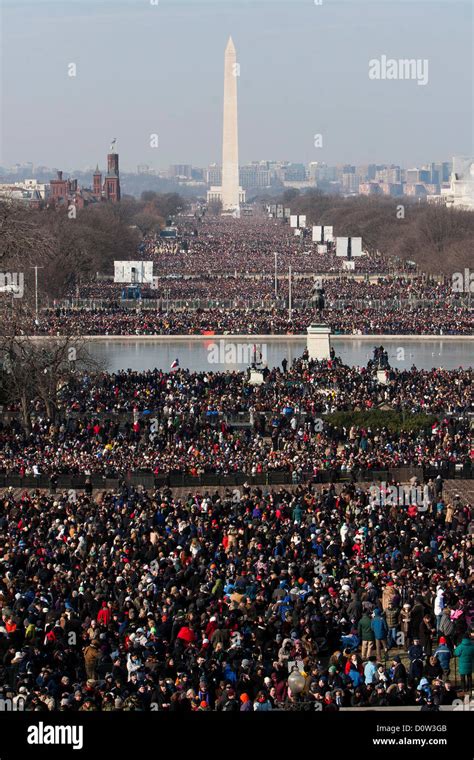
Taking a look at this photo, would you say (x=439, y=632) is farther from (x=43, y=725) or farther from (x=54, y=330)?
(x=54, y=330)

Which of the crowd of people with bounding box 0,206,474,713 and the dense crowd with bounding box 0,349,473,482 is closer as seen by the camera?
the crowd of people with bounding box 0,206,474,713

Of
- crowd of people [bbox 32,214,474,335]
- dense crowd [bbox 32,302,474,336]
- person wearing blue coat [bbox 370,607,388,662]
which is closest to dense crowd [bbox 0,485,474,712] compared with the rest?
person wearing blue coat [bbox 370,607,388,662]

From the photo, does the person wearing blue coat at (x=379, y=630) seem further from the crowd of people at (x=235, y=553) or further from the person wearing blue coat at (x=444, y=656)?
the person wearing blue coat at (x=444, y=656)

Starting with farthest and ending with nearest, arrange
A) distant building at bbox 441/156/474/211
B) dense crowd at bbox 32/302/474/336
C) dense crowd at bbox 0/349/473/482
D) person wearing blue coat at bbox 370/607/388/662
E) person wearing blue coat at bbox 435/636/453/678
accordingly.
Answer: distant building at bbox 441/156/474/211 < dense crowd at bbox 32/302/474/336 < dense crowd at bbox 0/349/473/482 < person wearing blue coat at bbox 370/607/388/662 < person wearing blue coat at bbox 435/636/453/678

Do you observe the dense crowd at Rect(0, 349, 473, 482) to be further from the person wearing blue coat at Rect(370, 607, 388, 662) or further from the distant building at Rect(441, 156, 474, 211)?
the distant building at Rect(441, 156, 474, 211)

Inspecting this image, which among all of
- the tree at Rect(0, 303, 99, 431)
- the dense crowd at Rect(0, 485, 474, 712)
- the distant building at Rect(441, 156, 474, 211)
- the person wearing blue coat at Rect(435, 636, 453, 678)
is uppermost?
the distant building at Rect(441, 156, 474, 211)

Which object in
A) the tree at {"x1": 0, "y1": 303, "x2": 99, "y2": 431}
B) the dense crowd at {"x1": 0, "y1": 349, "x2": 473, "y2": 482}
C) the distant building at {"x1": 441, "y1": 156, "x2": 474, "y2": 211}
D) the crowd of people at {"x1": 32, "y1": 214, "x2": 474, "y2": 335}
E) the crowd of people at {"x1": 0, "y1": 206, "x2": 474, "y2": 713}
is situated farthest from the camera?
the distant building at {"x1": 441, "y1": 156, "x2": 474, "y2": 211}

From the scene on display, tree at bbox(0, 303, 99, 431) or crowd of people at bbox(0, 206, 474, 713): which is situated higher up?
tree at bbox(0, 303, 99, 431)
